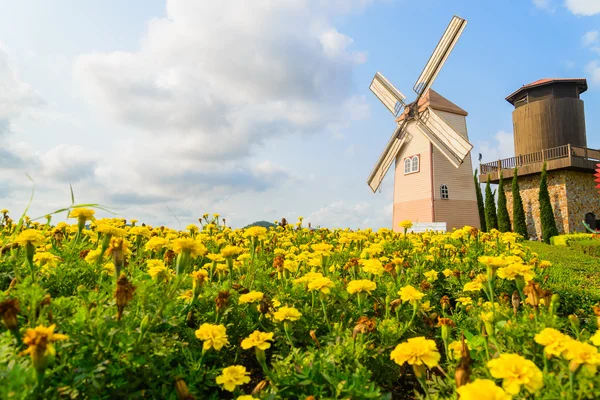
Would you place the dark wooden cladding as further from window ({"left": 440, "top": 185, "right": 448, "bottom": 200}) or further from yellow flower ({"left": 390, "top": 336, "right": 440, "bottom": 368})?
yellow flower ({"left": 390, "top": 336, "right": 440, "bottom": 368})

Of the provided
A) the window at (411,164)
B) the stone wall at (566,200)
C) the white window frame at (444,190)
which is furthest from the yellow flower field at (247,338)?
the stone wall at (566,200)

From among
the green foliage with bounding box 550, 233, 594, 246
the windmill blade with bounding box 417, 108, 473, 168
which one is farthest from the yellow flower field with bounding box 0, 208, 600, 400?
the windmill blade with bounding box 417, 108, 473, 168

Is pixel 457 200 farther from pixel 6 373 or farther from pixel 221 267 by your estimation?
pixel 6 373

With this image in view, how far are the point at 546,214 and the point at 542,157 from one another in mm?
4210

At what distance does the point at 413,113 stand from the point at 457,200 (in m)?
4.96

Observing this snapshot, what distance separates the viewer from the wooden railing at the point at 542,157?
67.2 ft

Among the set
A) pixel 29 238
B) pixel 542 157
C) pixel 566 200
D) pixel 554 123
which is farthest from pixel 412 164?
pixel 29 238

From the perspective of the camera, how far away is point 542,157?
21328 millimetres

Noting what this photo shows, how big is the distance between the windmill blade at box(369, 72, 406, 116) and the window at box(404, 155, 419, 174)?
2885mm


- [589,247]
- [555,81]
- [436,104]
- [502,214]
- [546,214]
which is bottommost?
[589,247]

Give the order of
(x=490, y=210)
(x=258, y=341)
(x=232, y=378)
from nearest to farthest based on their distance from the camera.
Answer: (x=232, y=378) < (x=258, y=341) < (x=490, y=210)

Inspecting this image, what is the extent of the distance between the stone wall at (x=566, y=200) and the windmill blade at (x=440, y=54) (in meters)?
8.91

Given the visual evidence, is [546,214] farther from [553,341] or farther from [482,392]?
[482,392]

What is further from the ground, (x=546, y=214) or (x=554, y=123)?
(x=554, y=123)
